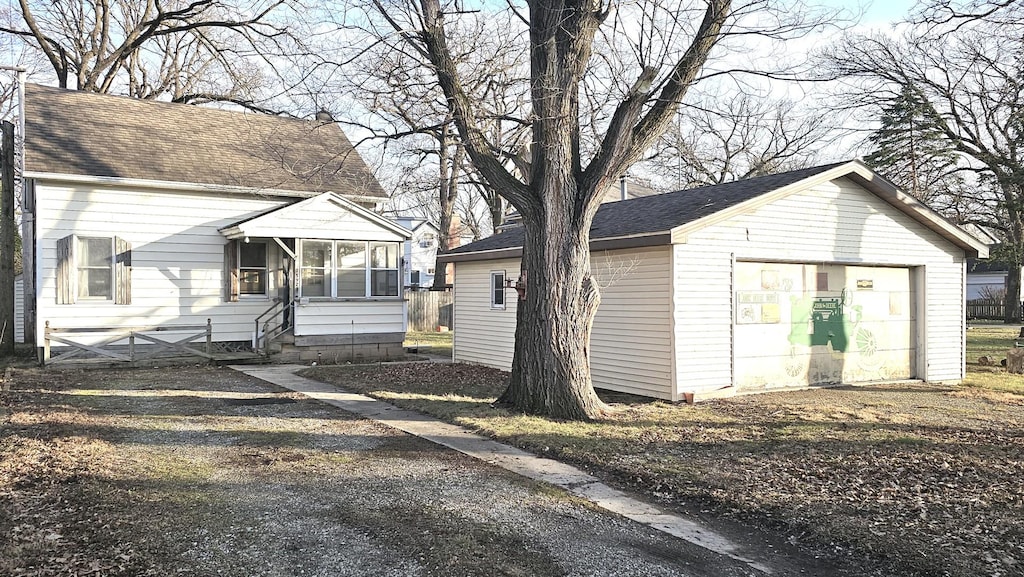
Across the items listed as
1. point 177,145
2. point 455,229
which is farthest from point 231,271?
point 455,229

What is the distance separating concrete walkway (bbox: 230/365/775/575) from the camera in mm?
5785

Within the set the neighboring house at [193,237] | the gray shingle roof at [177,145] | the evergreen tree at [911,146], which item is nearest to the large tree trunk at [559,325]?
the gray shingle roof at [177,145]

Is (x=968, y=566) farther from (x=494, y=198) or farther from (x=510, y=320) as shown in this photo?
(x=494, y=198)

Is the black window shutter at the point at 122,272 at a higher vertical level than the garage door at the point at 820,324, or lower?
higher

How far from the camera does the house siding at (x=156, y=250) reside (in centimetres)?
1673

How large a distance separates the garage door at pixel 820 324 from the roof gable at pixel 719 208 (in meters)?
1.15

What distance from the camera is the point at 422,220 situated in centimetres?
5144

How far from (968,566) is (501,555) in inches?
122

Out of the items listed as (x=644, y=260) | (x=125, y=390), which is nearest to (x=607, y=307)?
(x=644, y=260)

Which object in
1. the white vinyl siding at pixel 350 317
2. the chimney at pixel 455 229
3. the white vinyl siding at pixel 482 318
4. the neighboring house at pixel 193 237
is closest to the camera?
the white vinyl siding at pixel 482 318

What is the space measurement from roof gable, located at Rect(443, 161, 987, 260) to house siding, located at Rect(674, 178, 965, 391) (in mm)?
229

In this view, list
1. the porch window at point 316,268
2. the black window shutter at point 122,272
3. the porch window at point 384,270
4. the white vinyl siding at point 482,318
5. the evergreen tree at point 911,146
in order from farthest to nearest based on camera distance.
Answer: the evergreen tree at point 911,146
the porch window at point 384,270
the porch window at point 316,268
the black window shutter at point 122,272
the white vinyl siding at point 482,318

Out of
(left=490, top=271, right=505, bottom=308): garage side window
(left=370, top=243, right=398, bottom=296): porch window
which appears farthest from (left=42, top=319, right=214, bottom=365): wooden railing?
(left=490, top=271, right=505, bottom=308): garage side window

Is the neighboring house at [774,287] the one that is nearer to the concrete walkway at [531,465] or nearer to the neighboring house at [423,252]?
the concrete walkway at [531,465]
